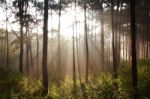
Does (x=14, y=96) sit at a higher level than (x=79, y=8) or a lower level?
lower

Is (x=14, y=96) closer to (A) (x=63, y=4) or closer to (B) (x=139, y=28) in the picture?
(A) (x=63, y=4)

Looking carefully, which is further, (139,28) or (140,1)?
(139,28)

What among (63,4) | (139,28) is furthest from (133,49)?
(139,28)

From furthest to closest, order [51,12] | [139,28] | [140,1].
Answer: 1. [139,28]
2. [51,12]
3. [140,1]

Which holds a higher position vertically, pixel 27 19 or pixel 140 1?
pixel 140 1

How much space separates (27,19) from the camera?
3394cm

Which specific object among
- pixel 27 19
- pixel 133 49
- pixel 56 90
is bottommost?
pixel 56 90

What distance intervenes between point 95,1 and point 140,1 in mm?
7845

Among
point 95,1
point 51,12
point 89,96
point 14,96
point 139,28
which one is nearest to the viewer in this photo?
point 14,96

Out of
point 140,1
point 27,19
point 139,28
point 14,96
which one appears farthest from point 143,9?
point 14,96

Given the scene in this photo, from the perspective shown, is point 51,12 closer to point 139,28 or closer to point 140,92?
point 139,28

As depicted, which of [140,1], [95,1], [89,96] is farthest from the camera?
[140,1]

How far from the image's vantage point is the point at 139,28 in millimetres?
48594

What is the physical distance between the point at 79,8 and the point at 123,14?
10822 millimetres
